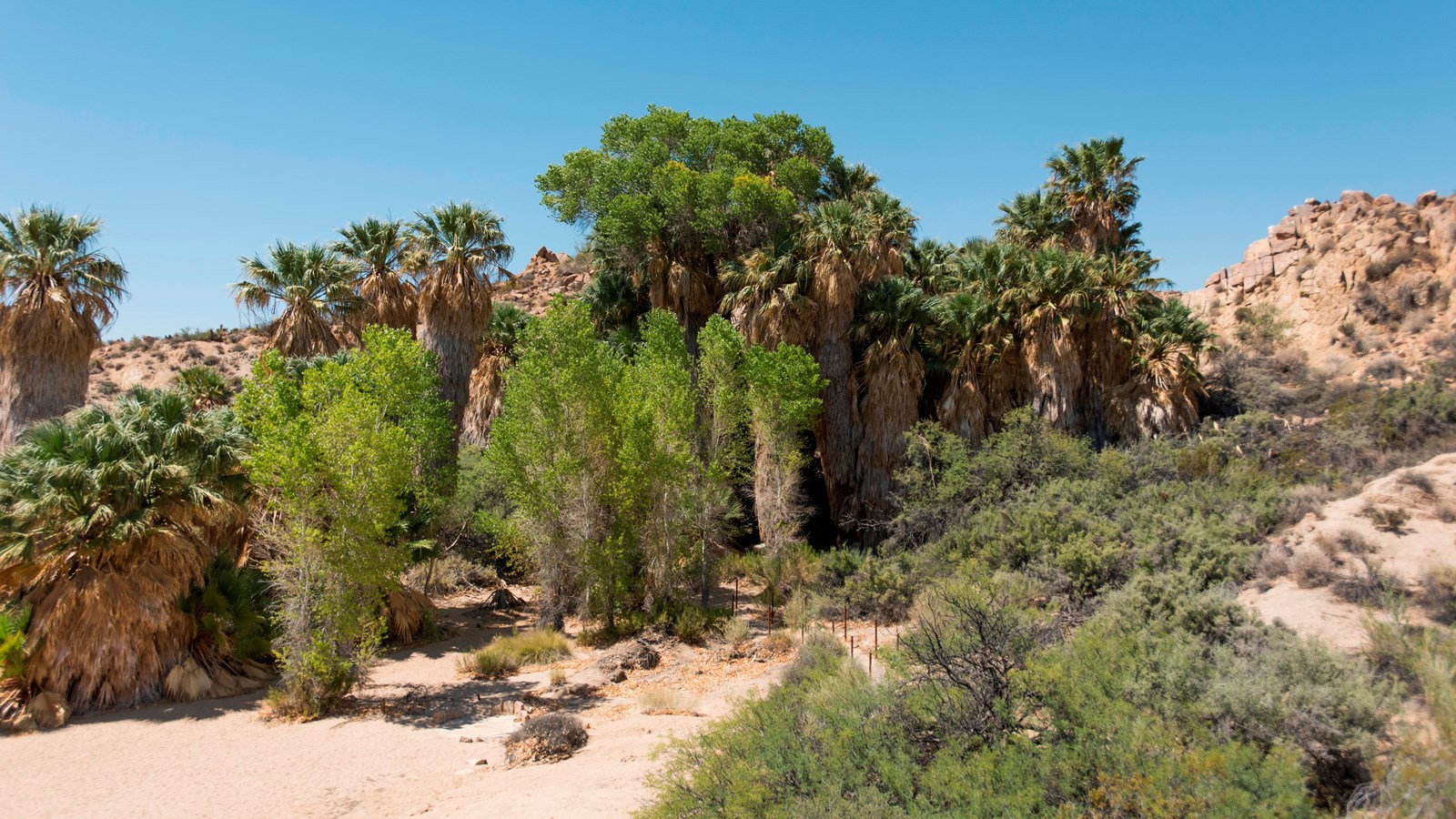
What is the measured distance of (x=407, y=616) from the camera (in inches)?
649

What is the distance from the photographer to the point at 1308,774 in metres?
5.89

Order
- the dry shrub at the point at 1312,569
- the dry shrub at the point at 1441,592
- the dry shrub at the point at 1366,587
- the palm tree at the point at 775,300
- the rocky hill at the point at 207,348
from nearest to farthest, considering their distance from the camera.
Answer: the dry shrub at the point at 1441,592
the dry shrub at the point at 1366,587
the dry shrub at the point at 1312,569
the palm tree at the point at 775,300
the rocky hill at the point at 207,348

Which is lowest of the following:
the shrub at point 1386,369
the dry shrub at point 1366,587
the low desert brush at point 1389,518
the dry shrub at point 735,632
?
the dry shrub at point 735,632

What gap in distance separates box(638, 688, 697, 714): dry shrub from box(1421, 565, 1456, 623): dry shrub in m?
9.87

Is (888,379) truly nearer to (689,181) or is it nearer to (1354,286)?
(689,181)

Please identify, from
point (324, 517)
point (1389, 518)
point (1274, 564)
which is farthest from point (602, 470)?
point (1389, 518)

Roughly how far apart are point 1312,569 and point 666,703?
382 inches

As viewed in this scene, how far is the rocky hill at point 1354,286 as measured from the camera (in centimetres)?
2484

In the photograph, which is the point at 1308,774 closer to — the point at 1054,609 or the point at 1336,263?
the point at 1054,609

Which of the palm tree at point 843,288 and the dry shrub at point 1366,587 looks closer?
the dry shrub at point 1366,587

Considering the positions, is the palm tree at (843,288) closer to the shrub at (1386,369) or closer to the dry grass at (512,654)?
the dry grass at (512,654)

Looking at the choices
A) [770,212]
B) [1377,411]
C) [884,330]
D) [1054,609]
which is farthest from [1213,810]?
[770,212]

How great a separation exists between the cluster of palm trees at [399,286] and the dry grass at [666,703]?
12629 millimetres

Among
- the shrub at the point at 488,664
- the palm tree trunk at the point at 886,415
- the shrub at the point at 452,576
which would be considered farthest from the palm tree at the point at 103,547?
the palm tree trunk at the point at 886,415
